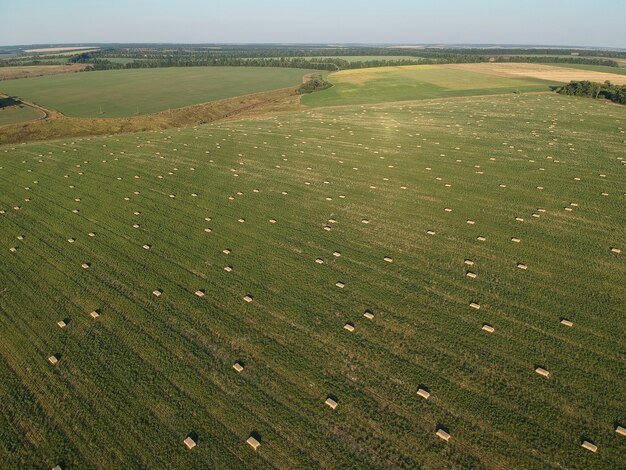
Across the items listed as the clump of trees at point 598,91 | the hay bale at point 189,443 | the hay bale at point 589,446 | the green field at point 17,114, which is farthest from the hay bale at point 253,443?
the green field at point 17,114

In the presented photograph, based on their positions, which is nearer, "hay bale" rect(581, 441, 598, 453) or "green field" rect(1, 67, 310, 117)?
"hay bale" rect(581, 441, 598, 453)

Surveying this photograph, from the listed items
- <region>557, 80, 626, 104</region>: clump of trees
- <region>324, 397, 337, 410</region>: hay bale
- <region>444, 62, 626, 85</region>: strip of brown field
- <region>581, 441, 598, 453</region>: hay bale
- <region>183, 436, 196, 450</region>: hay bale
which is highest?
<region>444, 62, 626, 85</region>: strip of brown field

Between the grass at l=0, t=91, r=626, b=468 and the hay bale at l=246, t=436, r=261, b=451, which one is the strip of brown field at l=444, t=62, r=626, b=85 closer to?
the grass at l=0, t=91, r=626, b=468

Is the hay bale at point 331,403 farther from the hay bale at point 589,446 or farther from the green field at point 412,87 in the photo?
the green field at point 412,87

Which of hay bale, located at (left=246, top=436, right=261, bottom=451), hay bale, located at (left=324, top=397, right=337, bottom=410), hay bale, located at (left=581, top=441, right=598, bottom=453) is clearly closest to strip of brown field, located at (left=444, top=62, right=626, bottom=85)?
hay bale, located at (left=581, top=441, right=598, bottom=453)

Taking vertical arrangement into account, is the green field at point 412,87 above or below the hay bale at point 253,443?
above

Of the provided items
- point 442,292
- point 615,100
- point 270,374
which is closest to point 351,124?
point 442,292
